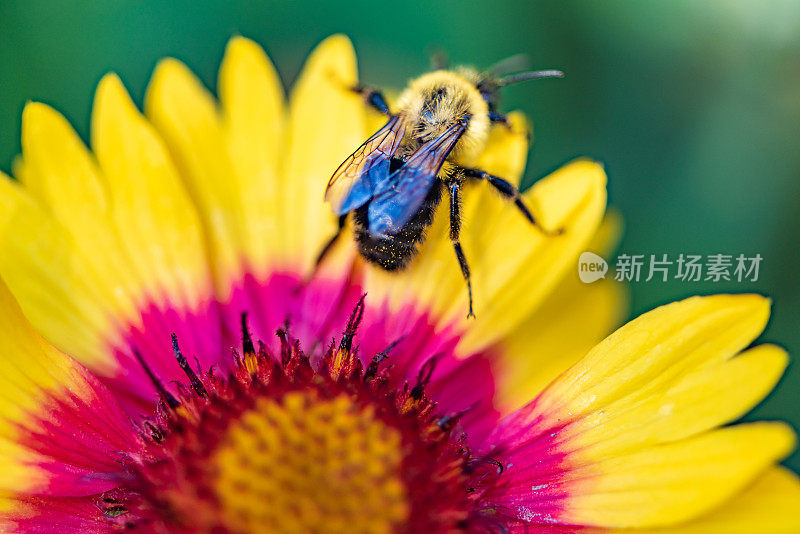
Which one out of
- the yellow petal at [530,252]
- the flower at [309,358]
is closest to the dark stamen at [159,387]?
the flower at [309,358]

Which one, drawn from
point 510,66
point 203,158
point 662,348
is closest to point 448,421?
point 662,348

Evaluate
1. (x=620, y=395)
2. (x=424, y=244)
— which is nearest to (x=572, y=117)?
(x=424, y=244)

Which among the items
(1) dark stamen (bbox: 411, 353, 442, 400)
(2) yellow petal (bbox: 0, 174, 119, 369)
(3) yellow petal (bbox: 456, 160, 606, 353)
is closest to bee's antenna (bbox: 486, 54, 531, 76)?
(3) yellow petal (bbox: 456, 160, 606, 353)

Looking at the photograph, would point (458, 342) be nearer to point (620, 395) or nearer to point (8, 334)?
point (620, 395)

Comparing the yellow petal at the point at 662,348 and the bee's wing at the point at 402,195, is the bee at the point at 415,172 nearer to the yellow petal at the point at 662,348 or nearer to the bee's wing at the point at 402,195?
the bee's wing at the point at 402,195

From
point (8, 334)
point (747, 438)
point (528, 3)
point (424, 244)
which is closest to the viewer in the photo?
point (747, 438)

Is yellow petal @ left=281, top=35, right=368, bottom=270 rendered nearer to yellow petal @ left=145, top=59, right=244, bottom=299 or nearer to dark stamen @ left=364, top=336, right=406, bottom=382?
yellow petal @ left=145, top=59, right=244, bottom=299
